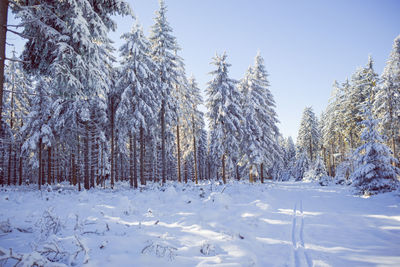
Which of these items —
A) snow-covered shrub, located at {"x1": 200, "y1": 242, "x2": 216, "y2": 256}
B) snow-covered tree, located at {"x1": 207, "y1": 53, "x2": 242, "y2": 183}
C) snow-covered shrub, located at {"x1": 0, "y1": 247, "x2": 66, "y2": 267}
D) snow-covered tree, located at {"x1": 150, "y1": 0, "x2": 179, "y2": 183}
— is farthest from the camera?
snow-covered tree, located at {"x1": 207, "y1": 53, "x2": 242, "y2": 183}

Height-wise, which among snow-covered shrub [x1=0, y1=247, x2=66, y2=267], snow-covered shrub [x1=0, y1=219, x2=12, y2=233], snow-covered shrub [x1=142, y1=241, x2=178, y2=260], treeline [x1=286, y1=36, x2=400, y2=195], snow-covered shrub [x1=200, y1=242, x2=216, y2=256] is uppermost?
treeline [x1=286, y1=36, x2=400, y2=195]

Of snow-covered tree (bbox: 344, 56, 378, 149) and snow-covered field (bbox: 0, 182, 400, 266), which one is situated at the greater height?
snow-covered tree (bbox: 344, 56, 378, 149)

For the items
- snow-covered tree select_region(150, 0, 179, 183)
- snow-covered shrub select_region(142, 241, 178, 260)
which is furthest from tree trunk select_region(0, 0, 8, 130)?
snow-covered tree select_region(150, 0, 179, 183)

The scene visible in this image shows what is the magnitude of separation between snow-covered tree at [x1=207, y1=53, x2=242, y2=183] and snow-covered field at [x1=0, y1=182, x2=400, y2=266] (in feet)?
45.2

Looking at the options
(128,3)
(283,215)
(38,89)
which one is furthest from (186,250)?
(38,89)

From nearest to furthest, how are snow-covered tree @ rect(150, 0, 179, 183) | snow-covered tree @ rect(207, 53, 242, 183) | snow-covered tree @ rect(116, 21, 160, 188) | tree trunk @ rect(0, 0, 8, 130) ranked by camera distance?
tree trunk @ rect(0, 0, 8, 130) < snow-covered tree @ rect(116, 21, 160, 188) < snow-covered tree @ rect(150, 0, 179, 183) < snow-covered tree @ rect(207, 53, 242, 183)

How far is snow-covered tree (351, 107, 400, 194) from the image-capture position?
44.5ft

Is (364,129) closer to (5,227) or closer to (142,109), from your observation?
(142,109)

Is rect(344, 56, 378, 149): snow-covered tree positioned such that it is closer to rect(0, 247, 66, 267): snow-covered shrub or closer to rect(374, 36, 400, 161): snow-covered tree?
rect(374, 36, 400, 161): snow-covered tree

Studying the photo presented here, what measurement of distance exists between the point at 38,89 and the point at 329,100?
4749cm

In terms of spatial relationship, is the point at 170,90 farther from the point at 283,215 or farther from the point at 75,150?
the point at 283,215

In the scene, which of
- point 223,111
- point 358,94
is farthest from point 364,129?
point 358,94

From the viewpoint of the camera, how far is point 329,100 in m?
42.9

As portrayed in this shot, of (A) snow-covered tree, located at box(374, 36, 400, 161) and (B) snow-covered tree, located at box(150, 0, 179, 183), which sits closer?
(B) snow-covered tree, located at box(150, 0, 179, 183)
